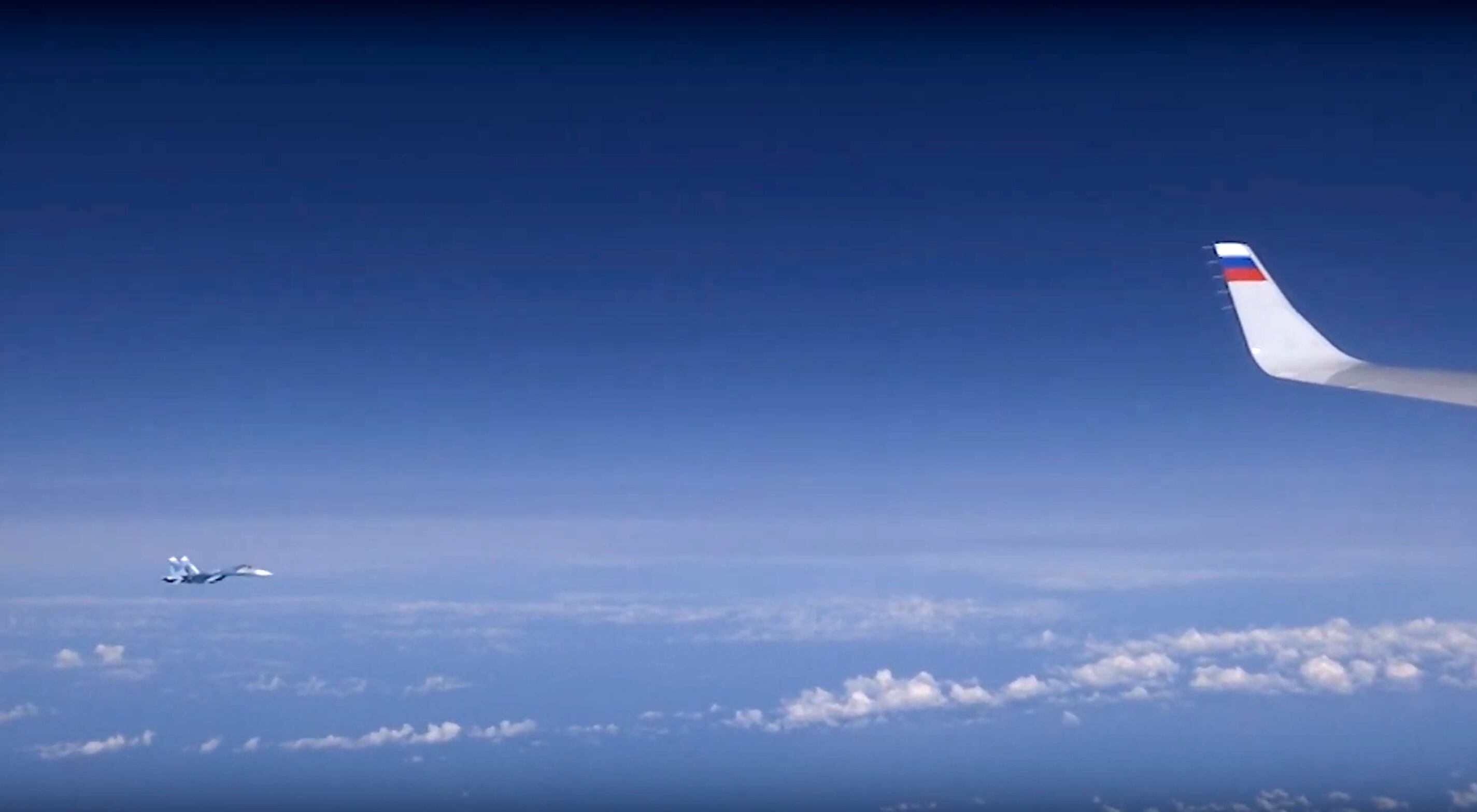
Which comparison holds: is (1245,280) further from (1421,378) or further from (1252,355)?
(1421,378)

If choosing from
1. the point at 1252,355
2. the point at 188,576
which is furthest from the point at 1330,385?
the point at 188,576

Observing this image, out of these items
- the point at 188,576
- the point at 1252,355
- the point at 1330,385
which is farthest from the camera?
the point at 188,576

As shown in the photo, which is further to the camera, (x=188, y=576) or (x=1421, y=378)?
(x=188, y=576)
